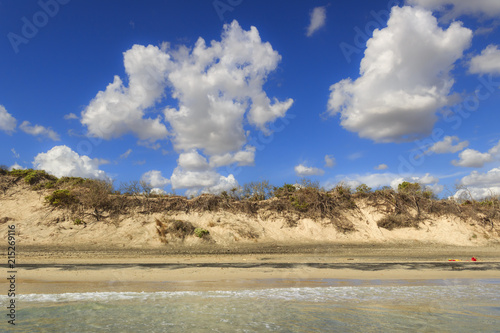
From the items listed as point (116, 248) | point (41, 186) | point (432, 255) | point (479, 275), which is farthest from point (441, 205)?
point (41, 186)

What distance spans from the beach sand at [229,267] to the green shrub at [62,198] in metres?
5.58

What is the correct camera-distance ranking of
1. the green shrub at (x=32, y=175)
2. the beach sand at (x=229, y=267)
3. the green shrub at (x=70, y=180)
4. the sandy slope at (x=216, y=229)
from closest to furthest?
the beach sand at (x=229, y=267)
the sandy slope at (x=216, y=229)
the green shrub at (x=70, y=180)
the green shrub at (x=32, y=175)

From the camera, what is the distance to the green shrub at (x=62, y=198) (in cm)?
2228

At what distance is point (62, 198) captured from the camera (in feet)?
73.6

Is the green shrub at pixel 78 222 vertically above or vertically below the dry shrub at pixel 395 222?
above

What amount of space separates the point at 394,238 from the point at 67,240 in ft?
73.3

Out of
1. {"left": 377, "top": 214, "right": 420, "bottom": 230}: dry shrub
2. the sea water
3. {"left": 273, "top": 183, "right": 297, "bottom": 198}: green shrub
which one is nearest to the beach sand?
the sea water

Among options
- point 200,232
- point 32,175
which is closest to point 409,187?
point 200,232

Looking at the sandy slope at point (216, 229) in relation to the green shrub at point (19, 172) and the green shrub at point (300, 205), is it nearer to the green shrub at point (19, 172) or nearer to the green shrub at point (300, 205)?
the green shrub at point (300, 205)

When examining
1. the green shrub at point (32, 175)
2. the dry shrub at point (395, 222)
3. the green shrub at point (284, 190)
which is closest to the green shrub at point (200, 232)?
the green shrub at point (284, 190)

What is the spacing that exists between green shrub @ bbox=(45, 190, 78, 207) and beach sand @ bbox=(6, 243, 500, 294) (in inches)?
220

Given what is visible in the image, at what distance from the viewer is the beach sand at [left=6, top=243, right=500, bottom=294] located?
1039cm

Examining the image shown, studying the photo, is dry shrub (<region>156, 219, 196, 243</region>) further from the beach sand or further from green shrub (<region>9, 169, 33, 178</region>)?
green shrub (<region>9, 169, 33, 178</region>)

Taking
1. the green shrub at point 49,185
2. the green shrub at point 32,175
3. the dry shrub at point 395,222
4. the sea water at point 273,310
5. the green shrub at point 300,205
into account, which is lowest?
the sea water at point 273,310
